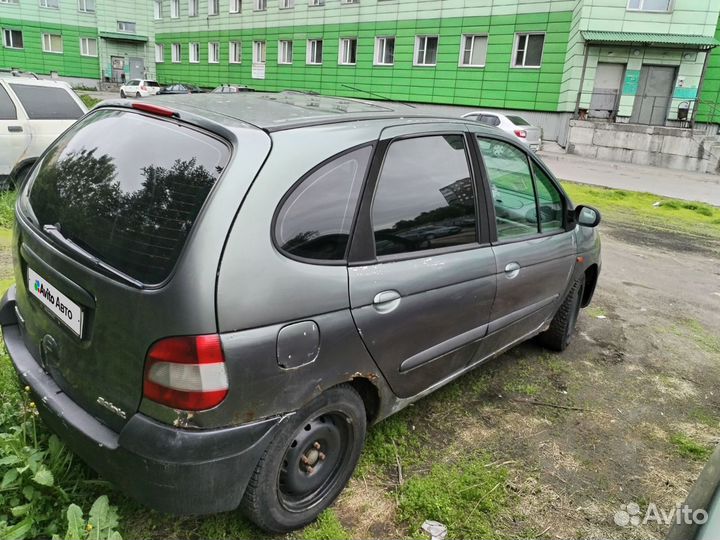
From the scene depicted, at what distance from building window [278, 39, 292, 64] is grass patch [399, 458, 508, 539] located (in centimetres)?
3401

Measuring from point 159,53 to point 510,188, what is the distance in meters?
46.5

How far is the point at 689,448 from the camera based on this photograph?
10.4 ft

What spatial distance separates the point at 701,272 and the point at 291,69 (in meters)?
30.5

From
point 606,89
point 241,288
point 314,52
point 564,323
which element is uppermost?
point 314,52

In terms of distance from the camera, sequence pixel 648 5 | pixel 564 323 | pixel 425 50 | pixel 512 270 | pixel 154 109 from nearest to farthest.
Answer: pixel 154 109
pixel 512 270
pixel 564 323
pixel 648 5
pixel 425 50

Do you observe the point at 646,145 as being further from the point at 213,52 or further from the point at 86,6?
the point at 86,6

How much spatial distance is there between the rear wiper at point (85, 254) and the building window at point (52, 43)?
47.6 m

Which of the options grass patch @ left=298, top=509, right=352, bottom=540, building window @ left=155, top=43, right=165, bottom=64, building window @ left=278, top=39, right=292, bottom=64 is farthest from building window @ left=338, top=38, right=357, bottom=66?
grass patch @ left=298, top=509, right=352, bottom=540

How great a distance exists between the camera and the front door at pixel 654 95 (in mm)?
22531


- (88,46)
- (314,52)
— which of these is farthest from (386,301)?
(88,46)

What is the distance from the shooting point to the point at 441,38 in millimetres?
26688

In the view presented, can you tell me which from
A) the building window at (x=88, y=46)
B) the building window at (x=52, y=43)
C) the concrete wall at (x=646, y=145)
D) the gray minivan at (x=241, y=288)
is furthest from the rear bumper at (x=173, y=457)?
the building window at (x=88, y=46)

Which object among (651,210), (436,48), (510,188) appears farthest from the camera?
(436,48)

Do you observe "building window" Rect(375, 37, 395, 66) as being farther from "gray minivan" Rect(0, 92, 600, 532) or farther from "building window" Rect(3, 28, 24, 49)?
"building window" Rect(3, 28, 24, 49)
